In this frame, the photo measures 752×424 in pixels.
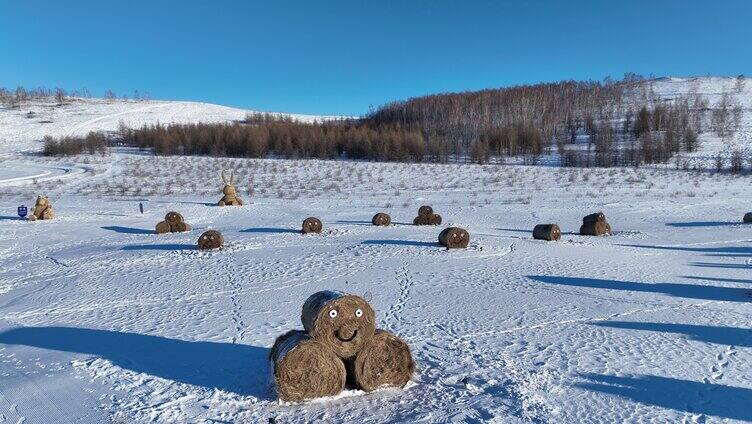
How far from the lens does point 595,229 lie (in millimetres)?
20375

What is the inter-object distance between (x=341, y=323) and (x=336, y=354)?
1.31ft

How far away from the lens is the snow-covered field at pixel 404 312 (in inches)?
270

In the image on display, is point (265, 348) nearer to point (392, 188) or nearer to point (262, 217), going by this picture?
point (262, 217)

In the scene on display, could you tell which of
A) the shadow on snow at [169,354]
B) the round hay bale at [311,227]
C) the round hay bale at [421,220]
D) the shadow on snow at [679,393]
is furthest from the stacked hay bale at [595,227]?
the shadow on snow at [169,354]

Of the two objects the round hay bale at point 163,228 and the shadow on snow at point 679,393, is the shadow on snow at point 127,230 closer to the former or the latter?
the round hay bale at point 163,228

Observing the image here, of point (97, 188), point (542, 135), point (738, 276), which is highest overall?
point (542, 135)

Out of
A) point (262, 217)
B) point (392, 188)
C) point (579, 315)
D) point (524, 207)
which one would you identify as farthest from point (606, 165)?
point (579, 315)

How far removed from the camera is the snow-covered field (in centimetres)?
687

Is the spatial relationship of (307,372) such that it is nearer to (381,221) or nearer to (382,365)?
(382,365)

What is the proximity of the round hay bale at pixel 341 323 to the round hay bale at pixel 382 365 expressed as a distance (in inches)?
4.9

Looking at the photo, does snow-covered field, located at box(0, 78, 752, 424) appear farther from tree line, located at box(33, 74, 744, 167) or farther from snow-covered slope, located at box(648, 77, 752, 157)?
snow-covered slope, located at box(648, 77, 752, 157)

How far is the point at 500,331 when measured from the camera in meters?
9.61

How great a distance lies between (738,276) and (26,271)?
1825cm

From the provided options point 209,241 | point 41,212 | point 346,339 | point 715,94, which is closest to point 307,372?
point 346,339
